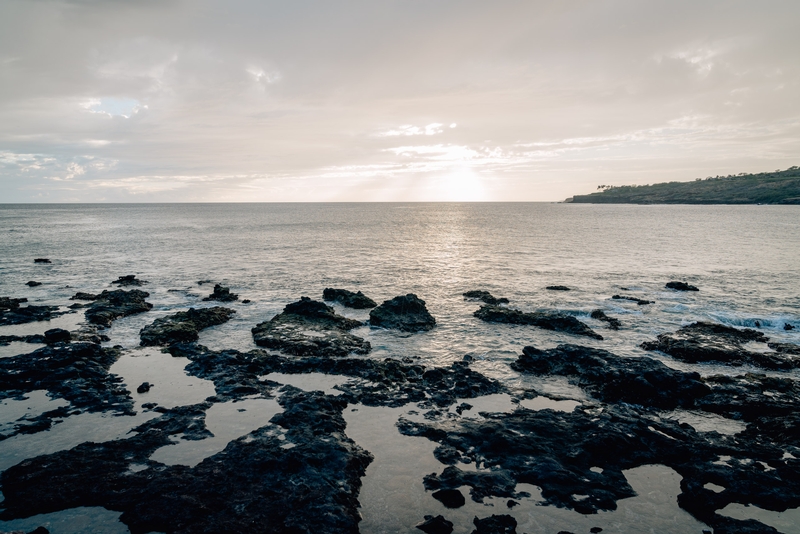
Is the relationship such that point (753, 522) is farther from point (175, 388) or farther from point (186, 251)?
point (186, 251)

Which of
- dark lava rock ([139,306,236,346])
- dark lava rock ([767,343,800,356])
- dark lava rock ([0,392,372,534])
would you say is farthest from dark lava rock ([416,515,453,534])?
dark lava rock ([767,343,800,356])

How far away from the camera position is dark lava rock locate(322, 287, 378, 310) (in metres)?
31.1

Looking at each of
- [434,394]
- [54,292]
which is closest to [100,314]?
[54,292]

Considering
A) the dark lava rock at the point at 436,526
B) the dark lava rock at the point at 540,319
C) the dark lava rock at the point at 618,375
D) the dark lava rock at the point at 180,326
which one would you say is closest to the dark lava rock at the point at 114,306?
the dark lava rock at the point at 180,326

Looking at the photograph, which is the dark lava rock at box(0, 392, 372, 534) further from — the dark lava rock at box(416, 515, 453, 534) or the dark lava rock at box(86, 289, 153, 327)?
the dark lava rock at box(86, 289, 153, 327)

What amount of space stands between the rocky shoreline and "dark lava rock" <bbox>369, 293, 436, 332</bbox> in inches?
150

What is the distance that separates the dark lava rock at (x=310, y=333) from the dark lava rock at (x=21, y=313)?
14.5 metres

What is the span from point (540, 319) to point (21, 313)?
33.6 metres

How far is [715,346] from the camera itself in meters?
21.4

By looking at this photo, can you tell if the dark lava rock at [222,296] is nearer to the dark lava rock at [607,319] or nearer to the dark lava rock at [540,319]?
the dark lava rock at [540,319]

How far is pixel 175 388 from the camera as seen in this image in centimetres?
1670

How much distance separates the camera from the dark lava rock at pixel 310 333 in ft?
70.1

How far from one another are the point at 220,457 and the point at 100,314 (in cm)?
A: 2046

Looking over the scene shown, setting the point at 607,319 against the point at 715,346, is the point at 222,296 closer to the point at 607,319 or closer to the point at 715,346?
the point at 607,319
